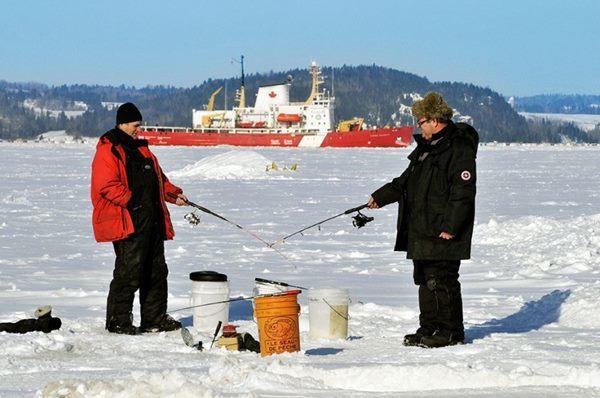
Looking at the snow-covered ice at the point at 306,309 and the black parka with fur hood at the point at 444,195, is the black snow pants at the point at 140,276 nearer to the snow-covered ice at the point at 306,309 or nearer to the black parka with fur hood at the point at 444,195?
the snow-covered ice at the point at 306,309

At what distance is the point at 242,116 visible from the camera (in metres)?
92.1

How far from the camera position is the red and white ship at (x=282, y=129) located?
8500 centimetres

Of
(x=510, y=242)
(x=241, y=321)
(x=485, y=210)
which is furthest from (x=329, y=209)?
(x=241, y=321)

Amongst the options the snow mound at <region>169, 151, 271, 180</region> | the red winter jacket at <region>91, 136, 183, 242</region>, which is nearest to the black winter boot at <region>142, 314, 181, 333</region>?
the red winter jacket at <region>91, 136, 183, 242</region>

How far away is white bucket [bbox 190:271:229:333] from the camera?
20.2 feet

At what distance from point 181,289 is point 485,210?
34.6 feet

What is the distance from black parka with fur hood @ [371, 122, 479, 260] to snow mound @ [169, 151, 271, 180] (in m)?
24.6

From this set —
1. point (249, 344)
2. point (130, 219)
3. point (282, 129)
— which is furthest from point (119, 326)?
point (282, 129)

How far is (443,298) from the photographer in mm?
5613

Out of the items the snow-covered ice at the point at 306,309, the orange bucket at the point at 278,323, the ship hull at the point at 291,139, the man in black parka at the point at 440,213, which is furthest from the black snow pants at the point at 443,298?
the ship hull at the point at 291,139

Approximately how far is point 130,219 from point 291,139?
3084 inches

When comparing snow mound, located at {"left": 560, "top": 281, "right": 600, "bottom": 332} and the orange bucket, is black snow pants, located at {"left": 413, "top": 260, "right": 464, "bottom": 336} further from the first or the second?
snow mound, located at {"left": 560, "top": 281, "right": 600, "bottom": 332}

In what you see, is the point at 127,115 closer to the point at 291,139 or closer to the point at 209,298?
the point at 209,298

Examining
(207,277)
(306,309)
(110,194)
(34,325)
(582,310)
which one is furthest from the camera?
(306,309)
